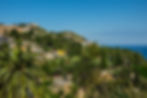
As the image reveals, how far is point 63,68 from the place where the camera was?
6756 cm

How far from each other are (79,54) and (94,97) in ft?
84.3

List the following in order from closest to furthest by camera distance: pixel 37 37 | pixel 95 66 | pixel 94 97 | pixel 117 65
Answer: pixel 94 97, pixel 95 66, pixel 117 65, pixel 37 37

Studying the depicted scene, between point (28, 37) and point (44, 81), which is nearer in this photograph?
point (44, 81)

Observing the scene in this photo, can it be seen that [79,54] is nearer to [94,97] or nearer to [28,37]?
[28,37]

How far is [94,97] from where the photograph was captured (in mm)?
50312

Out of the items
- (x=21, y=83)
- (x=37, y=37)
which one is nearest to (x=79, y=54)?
(x=37, y=37)

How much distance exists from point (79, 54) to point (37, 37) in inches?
494

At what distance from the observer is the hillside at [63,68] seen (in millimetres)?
39188

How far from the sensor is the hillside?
3919cm

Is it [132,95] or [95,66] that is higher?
[132,95]

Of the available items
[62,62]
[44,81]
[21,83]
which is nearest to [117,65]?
[62,62]

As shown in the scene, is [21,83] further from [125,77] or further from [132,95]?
[125,77]

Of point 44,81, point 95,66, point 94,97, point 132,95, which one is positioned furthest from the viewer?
point 95,66

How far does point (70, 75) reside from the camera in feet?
218
